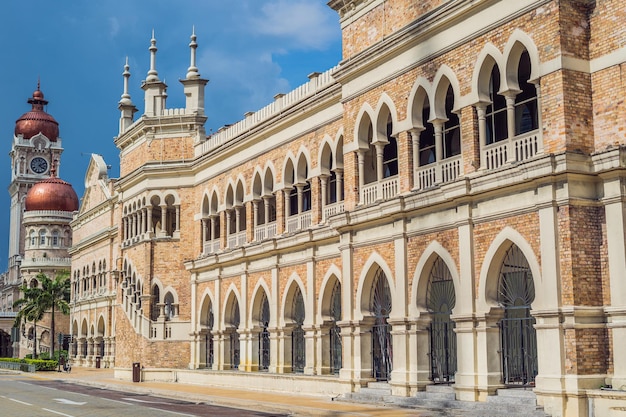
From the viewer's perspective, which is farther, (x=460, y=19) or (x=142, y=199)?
(x=142, y=199)

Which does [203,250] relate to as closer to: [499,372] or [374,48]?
[374,48]

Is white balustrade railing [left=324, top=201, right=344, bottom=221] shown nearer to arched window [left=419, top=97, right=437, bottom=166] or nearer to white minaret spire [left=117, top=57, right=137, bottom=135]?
arched window [left=419, top=97, right=437, bottom=166]

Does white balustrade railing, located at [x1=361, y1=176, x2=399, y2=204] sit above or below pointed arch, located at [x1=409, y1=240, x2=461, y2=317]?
above

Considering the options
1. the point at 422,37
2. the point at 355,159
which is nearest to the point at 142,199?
the point at 355,159

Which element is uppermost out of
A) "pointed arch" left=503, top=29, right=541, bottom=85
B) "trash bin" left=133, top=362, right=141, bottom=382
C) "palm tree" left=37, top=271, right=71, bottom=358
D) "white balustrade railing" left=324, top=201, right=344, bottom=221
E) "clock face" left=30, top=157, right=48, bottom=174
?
"clock face" left=30, top=157, right=48, bottom=174

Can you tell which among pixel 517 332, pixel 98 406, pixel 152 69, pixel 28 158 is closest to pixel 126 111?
pixel 152 69

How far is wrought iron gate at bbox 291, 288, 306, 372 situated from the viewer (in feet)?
102

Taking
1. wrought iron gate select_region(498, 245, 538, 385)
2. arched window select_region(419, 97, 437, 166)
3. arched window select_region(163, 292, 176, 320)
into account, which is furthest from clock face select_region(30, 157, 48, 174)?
wrought iron gate select_region(498, 245, 538, 385)

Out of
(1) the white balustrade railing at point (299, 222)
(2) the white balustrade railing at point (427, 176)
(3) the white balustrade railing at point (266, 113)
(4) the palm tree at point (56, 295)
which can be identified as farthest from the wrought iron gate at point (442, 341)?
(4) the palm tree at point (56, 295)

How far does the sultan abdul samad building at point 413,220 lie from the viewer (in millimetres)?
17547

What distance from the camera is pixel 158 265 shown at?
38844 millimetres

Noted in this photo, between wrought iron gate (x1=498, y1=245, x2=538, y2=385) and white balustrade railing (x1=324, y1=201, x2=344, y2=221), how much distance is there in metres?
7.52

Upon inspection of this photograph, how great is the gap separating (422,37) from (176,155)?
19.8 metres

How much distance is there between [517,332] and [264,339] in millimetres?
14346
